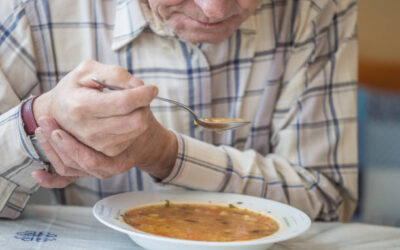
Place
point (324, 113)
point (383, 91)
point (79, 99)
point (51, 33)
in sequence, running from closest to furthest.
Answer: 1. point (79, 99)
2. point (51, 33)
3. point (324, 113)
4. point (383, 91)

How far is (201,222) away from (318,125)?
71 centimetres

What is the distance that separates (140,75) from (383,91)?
1.21 meters

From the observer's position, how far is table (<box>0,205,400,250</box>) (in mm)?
1133

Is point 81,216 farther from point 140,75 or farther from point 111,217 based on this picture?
point 140,75

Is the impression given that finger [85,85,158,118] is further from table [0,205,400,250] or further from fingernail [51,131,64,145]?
table [0,205,400,250]

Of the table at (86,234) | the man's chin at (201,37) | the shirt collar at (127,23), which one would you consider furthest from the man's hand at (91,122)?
the shirt collar at (127,23)

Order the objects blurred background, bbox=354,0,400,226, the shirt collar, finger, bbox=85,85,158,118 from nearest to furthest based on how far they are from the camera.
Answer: finger, bbox=85,85,158,118
the shirt collar
blurred background, bbox=354,0,400,226

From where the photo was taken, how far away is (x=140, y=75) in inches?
64.8

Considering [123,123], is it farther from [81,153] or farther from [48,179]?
[48,179]

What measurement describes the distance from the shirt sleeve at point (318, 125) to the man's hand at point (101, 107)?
22.1 inches

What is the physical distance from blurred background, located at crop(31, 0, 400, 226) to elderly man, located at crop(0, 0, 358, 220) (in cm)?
55

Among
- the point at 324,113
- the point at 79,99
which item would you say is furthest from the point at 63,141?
the point at 324,113

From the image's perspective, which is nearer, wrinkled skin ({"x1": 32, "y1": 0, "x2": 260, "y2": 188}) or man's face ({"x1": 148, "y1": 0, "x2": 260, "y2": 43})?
wrinkled skin ({"x1": 32, "y1": 0, "x2": 260, "y2": 188})

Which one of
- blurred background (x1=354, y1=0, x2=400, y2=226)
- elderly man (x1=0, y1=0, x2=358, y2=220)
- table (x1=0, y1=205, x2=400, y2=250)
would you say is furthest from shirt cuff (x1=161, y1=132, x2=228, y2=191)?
blurred background (x1=354, y1=0, x2=400, y2=226)
